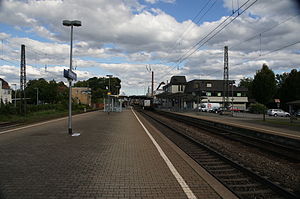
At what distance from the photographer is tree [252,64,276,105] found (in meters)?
63.0

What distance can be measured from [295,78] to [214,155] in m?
52.7

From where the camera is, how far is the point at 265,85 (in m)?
63.1

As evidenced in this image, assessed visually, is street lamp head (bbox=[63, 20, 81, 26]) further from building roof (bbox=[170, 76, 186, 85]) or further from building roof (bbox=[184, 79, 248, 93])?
building roof (bbox=[170, 76, 186, 85])

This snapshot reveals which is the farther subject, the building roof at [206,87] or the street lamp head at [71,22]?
the building roof at [206,87]

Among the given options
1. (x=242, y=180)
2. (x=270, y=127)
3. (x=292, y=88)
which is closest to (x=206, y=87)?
(x=292, y=88)

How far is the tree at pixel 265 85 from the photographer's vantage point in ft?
207

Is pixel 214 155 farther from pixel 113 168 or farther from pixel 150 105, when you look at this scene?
pixel 150 105

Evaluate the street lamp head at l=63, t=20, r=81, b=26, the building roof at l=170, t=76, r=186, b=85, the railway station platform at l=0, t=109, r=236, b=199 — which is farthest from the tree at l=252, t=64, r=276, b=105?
the railway station platform at l=0, t=109, r=236, b=199

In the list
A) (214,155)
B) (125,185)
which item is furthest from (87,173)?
(214,155)

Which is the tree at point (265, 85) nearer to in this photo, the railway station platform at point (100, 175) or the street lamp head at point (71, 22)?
the street lamp head at point (71, 22)

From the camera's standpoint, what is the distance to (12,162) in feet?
22.8

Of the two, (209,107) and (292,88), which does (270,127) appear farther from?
(292,88)

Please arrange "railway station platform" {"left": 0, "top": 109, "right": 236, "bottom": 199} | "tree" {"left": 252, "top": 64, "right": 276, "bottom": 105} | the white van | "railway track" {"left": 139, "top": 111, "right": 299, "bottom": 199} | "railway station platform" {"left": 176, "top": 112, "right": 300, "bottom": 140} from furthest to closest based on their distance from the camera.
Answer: "tree" {"left": 252, "top": 64, "right": 276, "bottom": 105}, the white van, "railway station platform" {"left": 176, "top": 112, "right": 300, "bottom": 140}, "railway track" {"left": 139, "top": 111, "right": 299, "bottom": 199}, "railway station platform" {"left": 0, "top": 109, "right": 236, "bottom": 199}

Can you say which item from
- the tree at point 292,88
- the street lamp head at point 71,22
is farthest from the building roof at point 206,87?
the street lamp head at point 71,22
